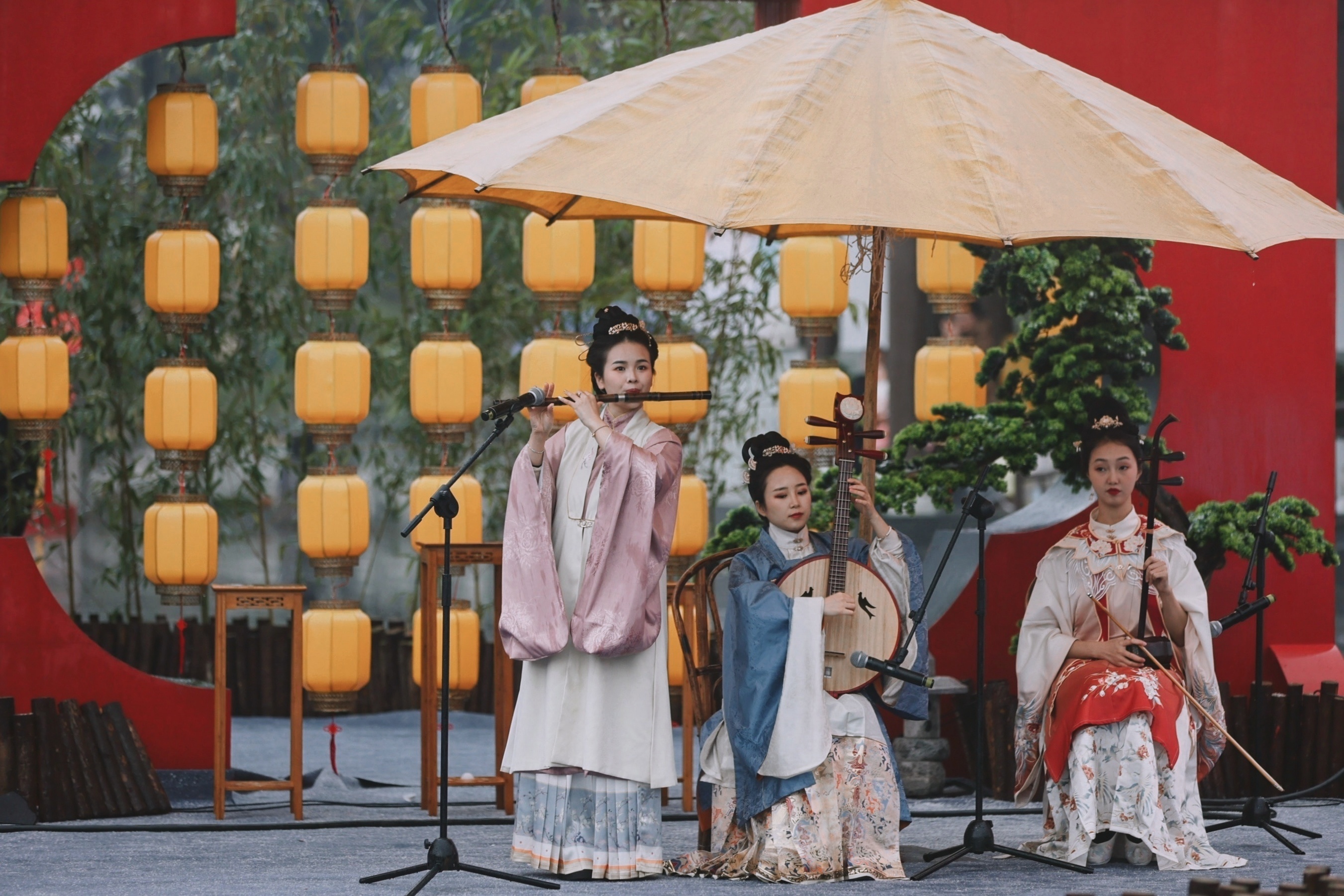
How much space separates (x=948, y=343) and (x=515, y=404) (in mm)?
2769

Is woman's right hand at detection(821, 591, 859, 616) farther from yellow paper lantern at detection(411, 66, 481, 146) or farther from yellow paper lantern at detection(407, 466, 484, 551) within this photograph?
yellow paper lantern at detection(411, 66, 481, 146)

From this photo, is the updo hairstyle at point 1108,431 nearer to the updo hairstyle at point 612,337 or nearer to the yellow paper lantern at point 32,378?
the updo hairstyle at point 612,337

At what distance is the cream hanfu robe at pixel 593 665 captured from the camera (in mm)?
4930

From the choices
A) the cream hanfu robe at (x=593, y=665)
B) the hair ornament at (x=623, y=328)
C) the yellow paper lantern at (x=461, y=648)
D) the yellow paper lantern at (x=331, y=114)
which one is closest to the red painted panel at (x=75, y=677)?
the yellow paper lantern at (x=461, y=648)

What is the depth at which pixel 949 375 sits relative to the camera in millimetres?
6984

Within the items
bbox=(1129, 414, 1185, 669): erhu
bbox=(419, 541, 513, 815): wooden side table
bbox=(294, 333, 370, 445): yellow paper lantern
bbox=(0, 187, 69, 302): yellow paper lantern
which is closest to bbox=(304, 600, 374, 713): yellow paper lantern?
bbox=(419, 541, 513, 815): wooden side table

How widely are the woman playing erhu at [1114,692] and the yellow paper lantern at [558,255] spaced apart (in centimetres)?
206

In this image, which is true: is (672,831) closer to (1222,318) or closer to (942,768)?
(942,768)

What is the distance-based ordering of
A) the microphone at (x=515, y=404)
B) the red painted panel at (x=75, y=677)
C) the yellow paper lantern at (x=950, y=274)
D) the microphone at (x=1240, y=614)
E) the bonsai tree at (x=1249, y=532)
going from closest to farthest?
1. the microphone at (x=515, y=404)
2. the microphone at (x=1240, y=614)
3. the bonsai tree at (x=1249, y=532)
4. the red painted panel at (x=75, y=677)
5. the yellow paper lantern at (x=950, y=274)

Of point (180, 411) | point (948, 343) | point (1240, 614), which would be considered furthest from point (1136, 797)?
point (180, 411)

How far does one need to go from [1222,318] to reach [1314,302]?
0.34 metres

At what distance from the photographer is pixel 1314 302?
6.77m

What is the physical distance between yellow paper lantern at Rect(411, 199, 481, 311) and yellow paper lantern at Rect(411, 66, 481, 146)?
27 cm

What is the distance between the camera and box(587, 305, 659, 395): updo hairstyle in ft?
16.5
